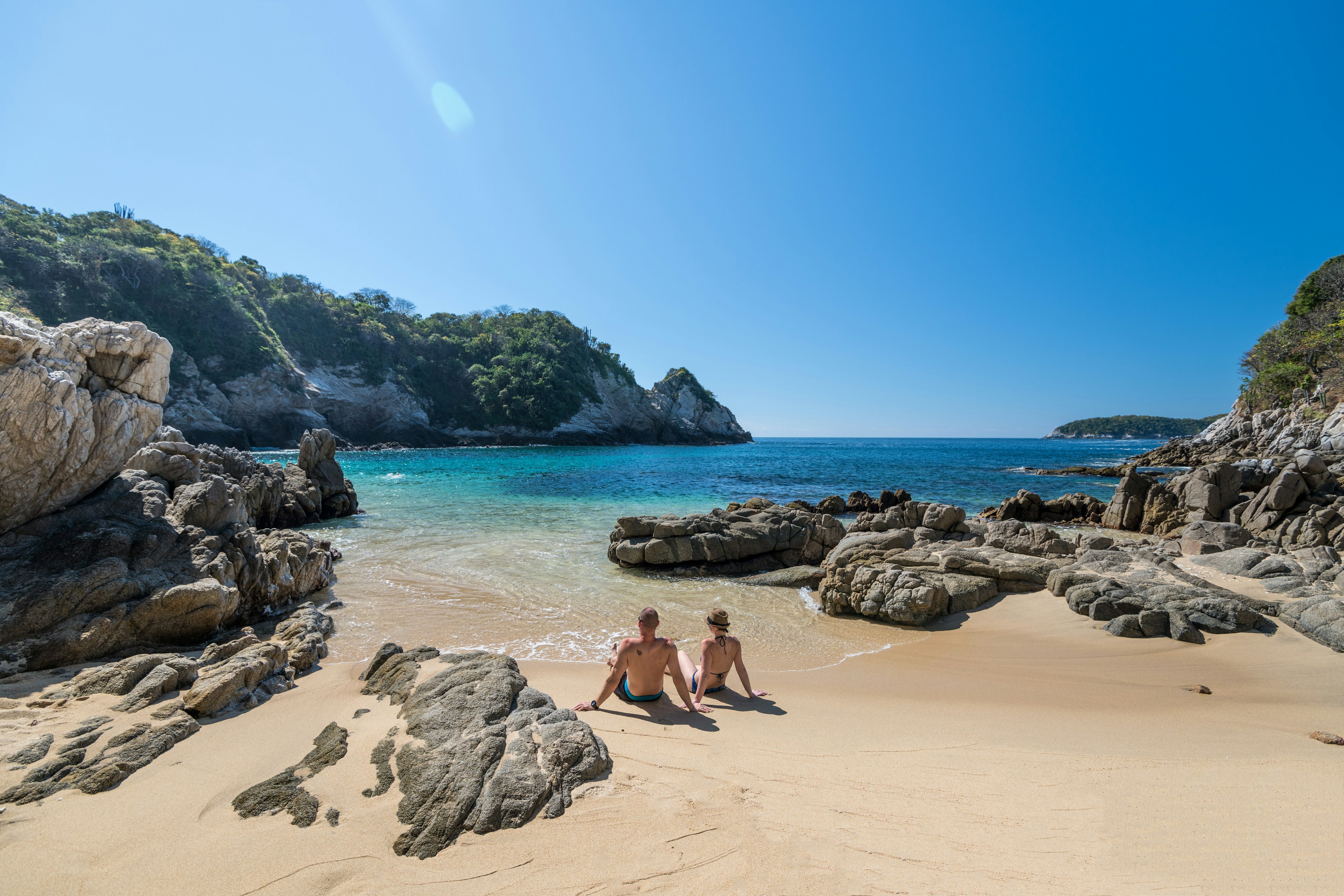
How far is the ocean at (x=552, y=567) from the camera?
7.16 m

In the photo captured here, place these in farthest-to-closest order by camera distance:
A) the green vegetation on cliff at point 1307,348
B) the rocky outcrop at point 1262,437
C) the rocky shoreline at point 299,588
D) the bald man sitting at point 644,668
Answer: the green vegetation on cliff at point 1307,348 → the rocky outcrop at point 1262,437 → the bald man sitting at point 644,668 → the rocky shoreline at point 299,588

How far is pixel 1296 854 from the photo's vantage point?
2.67 m

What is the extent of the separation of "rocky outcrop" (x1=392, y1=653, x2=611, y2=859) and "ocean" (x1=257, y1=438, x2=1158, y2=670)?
262 cm

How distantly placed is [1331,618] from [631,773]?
335 inches

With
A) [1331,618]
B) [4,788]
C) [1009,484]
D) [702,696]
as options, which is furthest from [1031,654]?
[1009,484]

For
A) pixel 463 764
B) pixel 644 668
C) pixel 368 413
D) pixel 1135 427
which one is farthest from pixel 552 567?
pixel 1135 427

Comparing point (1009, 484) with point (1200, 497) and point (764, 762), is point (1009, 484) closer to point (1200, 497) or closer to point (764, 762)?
point (1200, 497)

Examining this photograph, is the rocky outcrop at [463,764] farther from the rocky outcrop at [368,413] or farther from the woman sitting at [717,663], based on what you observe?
the rocky outcrop at [368,413]

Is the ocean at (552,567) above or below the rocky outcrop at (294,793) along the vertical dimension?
below

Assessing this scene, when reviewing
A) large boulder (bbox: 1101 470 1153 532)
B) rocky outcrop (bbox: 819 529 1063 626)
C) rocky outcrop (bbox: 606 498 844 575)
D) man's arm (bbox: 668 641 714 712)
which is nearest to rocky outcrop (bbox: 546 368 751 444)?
rocky outcrop (bbox: 606 498 844 575)

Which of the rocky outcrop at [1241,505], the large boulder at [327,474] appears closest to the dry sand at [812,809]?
the rocky outcrop at [1241,505]

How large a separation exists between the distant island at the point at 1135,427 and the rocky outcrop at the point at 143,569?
17940 cm

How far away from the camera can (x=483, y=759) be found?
3.19 meters

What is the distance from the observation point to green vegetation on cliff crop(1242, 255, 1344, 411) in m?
30.3
